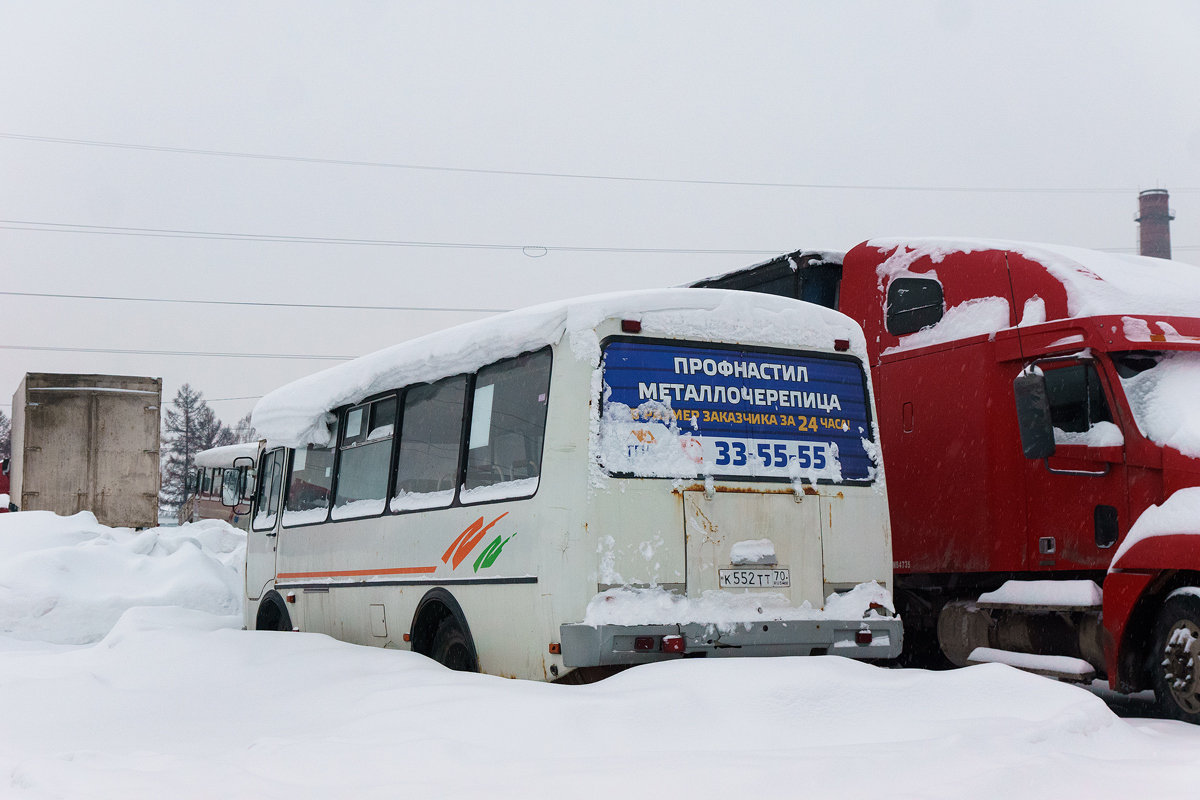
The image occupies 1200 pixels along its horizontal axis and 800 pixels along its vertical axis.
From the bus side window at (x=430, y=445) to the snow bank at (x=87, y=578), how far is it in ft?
17.4

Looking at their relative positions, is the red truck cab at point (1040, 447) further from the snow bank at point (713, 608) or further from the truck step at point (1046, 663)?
the snow bank at point (713, 608)

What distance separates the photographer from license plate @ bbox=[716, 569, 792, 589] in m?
7.02

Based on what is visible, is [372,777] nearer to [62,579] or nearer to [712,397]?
[712,397]

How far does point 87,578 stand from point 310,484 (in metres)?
4.94

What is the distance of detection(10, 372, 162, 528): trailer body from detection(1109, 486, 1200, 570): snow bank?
19177 mm

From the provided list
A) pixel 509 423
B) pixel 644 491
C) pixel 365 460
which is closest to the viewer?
pixel 644 491

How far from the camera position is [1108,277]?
28.4 ft

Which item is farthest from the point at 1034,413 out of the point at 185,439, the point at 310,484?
the point at 185,439

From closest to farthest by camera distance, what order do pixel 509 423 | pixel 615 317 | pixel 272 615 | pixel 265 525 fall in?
pixel 615 317, pixel 509 423, pixel 272 615, pixel 265 525

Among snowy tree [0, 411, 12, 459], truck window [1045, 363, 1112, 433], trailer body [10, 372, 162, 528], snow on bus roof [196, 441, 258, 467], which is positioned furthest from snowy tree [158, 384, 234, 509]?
truck window [1045, 363, 1112, 433]

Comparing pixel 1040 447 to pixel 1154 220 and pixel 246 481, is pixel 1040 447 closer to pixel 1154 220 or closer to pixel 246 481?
pixel 246 481

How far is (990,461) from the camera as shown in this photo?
8.95m

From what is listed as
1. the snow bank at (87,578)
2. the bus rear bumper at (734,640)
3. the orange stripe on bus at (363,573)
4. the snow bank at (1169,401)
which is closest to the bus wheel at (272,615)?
the orange stripe on bus at (363,573)

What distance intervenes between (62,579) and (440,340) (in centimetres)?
750
